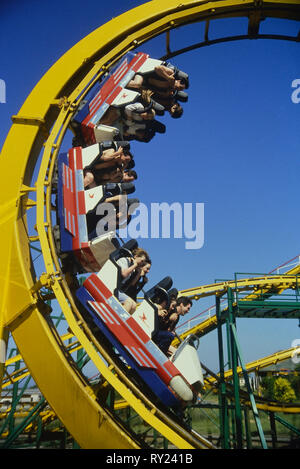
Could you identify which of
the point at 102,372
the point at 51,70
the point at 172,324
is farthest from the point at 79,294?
the point at 51,70

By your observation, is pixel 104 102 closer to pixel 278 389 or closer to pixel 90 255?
pixel 90 255

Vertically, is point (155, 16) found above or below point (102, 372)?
above

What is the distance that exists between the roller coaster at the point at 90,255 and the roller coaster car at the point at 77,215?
1 centimetres

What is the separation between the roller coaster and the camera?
4203 mm

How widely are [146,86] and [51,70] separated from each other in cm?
141

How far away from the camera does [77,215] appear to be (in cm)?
495

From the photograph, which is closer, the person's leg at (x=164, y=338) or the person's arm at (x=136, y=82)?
the person's leg at (x=164, y=338)

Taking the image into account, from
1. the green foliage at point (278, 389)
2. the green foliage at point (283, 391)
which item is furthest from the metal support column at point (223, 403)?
the green foliage at point (283, 391)

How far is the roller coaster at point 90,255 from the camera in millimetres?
4203

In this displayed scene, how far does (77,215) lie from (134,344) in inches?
65.9

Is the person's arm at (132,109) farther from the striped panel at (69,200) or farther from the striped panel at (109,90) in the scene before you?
the striped panel at (69,200)

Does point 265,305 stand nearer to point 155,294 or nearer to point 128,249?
point 155,294
